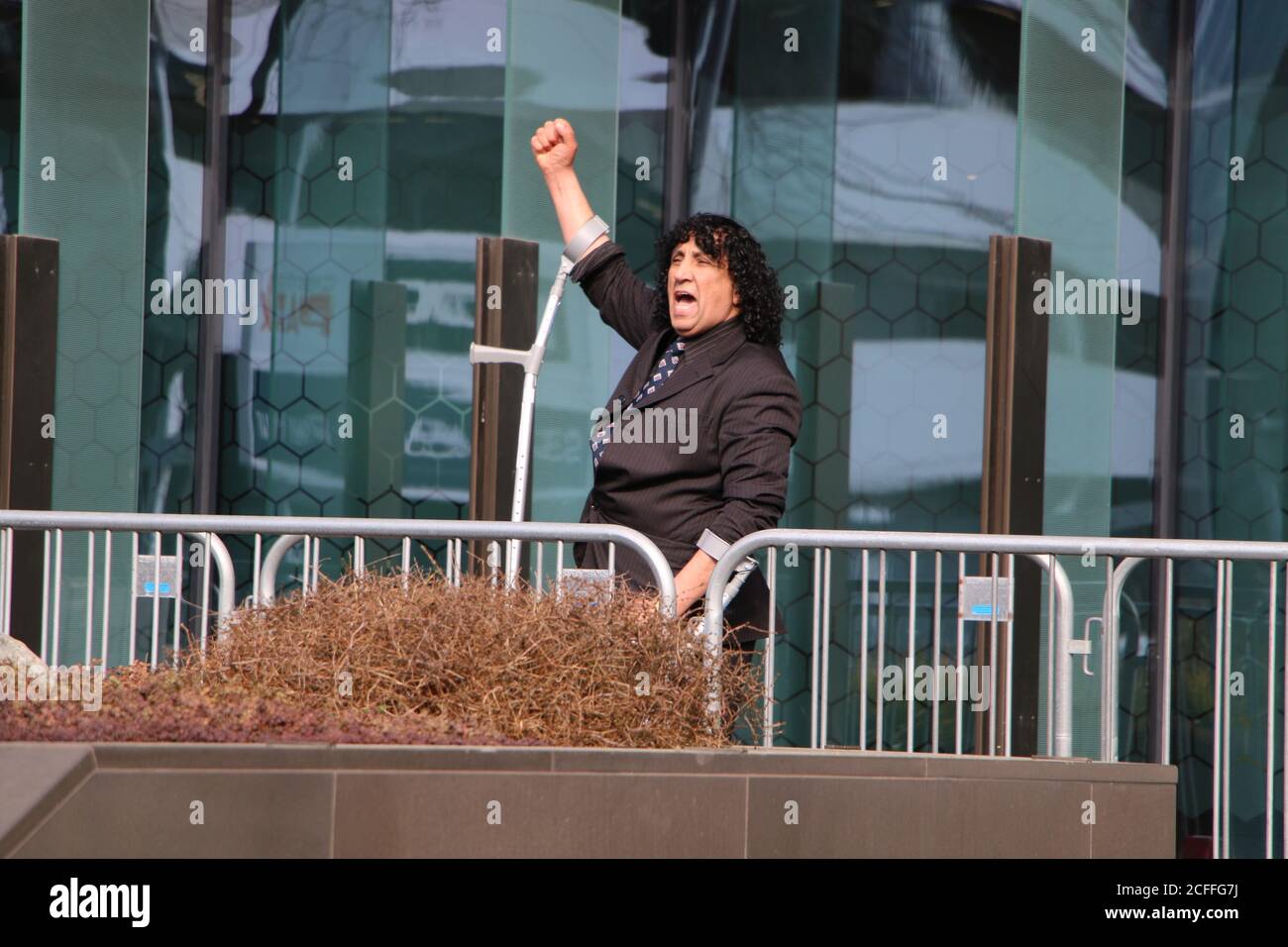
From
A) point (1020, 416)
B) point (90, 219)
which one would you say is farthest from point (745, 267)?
point (90, 219)

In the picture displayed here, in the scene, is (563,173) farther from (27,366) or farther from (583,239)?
(27,366)

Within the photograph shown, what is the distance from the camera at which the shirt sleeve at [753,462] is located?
4.16 meters

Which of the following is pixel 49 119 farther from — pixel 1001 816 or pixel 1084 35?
pixel 1001 816

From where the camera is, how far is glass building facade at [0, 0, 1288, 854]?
782 centimetres

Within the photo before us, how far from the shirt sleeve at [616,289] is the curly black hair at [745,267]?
0.86ft

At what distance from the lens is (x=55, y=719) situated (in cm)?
364

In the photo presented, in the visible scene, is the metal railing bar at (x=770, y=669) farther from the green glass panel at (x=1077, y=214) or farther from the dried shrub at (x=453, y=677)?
the green glass panel at (x=1077, y=214)

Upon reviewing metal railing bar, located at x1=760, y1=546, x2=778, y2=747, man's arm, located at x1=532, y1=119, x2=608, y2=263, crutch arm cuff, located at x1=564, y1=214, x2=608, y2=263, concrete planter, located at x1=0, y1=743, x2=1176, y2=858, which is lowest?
concrete planter, located at x1=0, y1=743, x2=1176, y2=858

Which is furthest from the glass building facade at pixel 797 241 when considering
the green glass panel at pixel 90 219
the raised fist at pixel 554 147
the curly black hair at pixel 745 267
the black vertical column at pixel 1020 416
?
the curly black hair at pixel 745 267

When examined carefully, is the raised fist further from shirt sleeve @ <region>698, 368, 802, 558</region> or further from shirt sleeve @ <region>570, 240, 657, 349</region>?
shirt sleeve @ <region>698, 368, 802, 558</region>

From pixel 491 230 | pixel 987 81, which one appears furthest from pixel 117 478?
pixel 987 81

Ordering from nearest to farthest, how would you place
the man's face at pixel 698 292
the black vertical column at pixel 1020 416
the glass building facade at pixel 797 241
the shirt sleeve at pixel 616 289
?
the man's face at pixel 698 292
the shirt sleeve at pixel 616 289
the black vertical column at pixel 1020 416
the glass building facade at pixel 797 241

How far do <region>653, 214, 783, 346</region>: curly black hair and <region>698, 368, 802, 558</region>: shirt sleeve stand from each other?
0.25 metres

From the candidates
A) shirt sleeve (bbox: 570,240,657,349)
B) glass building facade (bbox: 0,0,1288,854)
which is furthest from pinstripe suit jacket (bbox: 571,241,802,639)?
glass building facade (bbox: 0,0,1288,854)
